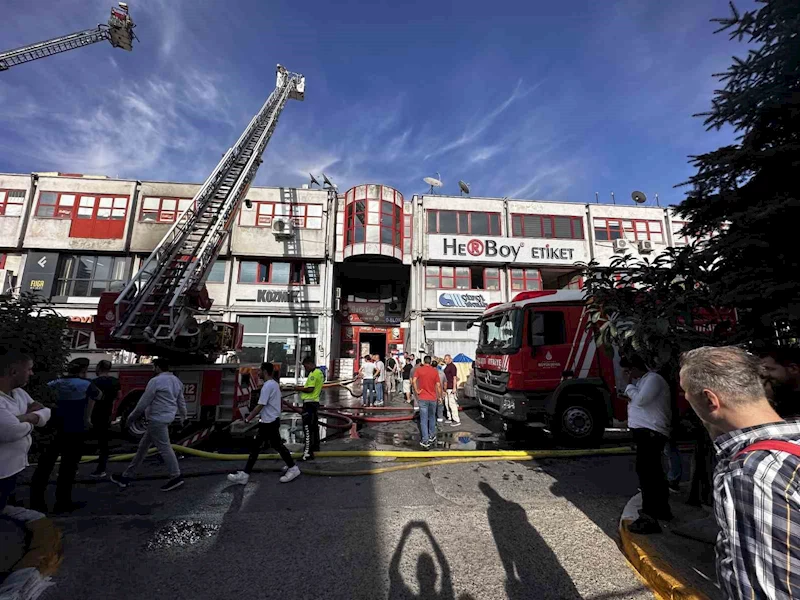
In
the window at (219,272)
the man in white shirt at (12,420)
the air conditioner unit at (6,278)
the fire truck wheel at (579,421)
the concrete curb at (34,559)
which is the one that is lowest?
the concrete curb at (34,559)

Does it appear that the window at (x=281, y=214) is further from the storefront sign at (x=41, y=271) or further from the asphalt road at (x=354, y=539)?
the asphalt road at (x=354, y=539)

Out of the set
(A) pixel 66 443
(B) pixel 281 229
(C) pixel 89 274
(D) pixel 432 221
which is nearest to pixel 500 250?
(D) pixel 432 221

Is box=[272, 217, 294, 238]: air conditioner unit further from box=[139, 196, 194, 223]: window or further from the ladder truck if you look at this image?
the ladder truck

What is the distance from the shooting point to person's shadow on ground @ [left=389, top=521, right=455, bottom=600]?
2.76m

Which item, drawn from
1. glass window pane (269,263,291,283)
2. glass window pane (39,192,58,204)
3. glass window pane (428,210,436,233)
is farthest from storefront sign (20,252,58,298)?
glass window pane (428,210,436,233)

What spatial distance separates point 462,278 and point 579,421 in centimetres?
1617

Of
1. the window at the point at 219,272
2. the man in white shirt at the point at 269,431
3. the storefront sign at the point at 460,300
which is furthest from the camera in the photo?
the storefront sign at the point at 460,300

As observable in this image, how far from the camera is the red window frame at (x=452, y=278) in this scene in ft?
74.6

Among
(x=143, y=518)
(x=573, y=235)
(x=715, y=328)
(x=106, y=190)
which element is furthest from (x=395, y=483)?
(x=106, y=190)

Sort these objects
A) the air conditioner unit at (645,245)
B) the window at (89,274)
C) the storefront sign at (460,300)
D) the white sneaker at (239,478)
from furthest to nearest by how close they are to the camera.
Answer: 1. the air conditioner unit at (645,245)
2. the storefront sign at (460,300)
3. the window at (89,274)
4. the white sneaker at (239,478)

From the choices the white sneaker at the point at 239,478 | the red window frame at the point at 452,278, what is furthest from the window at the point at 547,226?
the white sneaker at the point at 239,478

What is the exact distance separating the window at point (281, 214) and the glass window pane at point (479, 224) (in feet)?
31.3

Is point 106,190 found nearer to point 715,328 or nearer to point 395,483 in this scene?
point 395,483

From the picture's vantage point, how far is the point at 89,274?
21062mm
